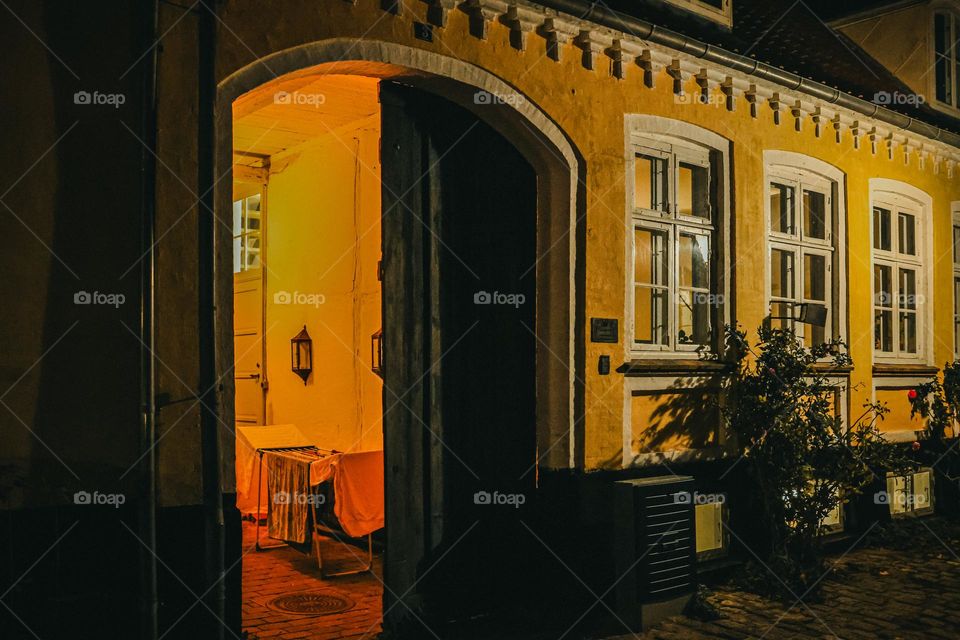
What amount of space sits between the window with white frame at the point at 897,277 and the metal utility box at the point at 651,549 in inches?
183

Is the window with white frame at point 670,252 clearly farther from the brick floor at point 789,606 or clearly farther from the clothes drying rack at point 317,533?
the clothes drying rack at point 317,533

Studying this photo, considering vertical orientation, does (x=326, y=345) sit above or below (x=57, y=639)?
above

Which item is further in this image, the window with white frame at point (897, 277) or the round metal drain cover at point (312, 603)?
the window with white frame at point (897, 277)

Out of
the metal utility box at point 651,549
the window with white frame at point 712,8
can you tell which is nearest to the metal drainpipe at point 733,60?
the window with white frame at point 712,8

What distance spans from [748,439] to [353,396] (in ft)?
13.1

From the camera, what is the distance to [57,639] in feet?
15.1

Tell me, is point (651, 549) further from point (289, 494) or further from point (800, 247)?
point (800, 247)

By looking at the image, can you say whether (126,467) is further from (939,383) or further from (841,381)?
(939,383)

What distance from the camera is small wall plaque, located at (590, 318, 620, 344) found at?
7.11 meters

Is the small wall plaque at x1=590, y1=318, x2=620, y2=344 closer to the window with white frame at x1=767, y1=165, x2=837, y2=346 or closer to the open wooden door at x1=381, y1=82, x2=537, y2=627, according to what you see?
the open wooden door at x1=381, y1=82, x2=537, y2=627

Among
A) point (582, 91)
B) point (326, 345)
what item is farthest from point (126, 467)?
point (326, 345)

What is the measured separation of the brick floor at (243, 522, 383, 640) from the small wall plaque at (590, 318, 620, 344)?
8.83 feet

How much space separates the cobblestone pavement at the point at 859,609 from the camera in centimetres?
665

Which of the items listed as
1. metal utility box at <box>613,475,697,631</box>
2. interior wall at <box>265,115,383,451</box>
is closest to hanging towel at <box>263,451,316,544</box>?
interior wall at <box>265,115,383,451</box>
